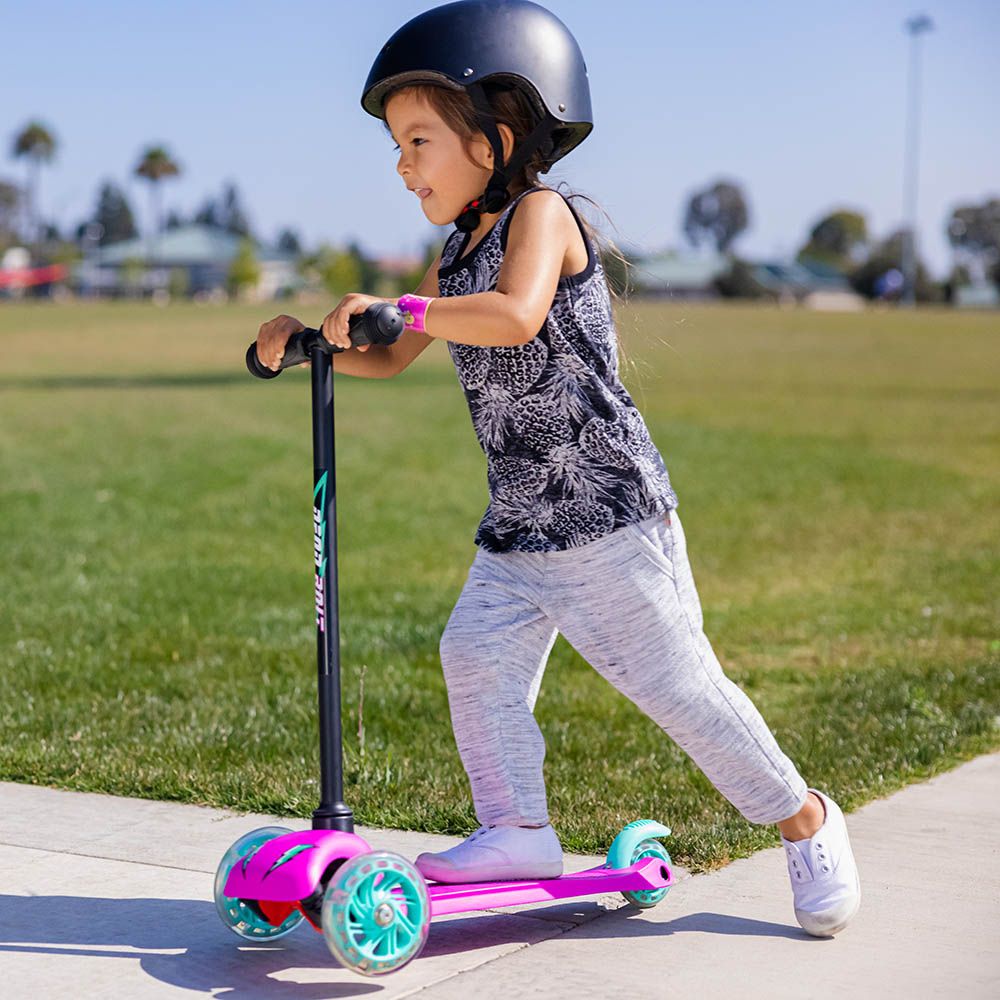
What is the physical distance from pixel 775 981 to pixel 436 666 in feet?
11.5

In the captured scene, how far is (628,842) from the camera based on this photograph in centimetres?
352

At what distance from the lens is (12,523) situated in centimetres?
1051

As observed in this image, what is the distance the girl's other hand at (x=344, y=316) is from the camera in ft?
9.98

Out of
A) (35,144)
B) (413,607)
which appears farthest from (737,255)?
(413,607)

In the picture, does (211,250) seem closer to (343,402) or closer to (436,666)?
(343,402)

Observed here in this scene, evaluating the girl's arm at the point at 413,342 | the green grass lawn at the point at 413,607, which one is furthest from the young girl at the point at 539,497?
the green grass lawn at the point at 413,607

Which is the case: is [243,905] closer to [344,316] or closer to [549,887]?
[549,887]

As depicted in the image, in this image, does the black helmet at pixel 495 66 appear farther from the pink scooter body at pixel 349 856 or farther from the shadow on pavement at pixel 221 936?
the shadow on pavement at pixel 221 936

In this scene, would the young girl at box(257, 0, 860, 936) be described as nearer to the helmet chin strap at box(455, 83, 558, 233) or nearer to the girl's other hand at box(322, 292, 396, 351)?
the helmet chin strap at box(455, 83, 558, 233)

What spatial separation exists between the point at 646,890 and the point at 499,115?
64.5 inches

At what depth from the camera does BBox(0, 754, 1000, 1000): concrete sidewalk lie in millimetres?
3062

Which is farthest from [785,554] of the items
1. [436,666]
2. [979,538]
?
[436,666]

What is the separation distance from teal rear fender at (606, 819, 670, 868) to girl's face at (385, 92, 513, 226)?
137 cm

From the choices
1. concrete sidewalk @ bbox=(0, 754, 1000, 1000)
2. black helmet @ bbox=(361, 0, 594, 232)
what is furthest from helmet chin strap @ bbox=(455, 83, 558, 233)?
concrete sidewalk @ bbox=(0, 754, 1000, 1000)
